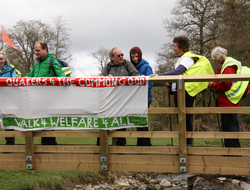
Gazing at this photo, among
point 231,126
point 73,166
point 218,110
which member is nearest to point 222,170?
point 231,126

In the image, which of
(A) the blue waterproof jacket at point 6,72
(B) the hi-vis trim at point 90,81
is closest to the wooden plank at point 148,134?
(B) the hi-vis trim at point 90,81

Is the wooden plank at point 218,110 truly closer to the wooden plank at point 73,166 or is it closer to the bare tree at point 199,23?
the wooden plank at point 73,166

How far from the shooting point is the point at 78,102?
4.17 meters

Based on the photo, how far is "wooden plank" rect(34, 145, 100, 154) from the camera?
14.2 ft

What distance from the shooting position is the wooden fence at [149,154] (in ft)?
13.2

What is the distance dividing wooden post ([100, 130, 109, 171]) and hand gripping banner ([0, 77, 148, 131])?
0.36 feet

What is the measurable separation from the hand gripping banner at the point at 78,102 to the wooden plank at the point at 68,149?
35cm

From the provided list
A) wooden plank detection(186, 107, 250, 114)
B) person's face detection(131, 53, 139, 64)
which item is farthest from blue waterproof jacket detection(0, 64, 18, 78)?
wooden plank detection(186, 107, 250, 114)

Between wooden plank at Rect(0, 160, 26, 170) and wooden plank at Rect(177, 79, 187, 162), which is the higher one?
wooden plank at Rect(177, 79, 187, 162)

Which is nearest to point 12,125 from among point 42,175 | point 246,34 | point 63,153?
point 63,153

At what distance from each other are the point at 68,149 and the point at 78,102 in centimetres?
80

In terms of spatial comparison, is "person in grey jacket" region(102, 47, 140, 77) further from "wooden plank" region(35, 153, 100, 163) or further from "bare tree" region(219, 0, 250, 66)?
"bare tree" region(219, 0, 250, 66)

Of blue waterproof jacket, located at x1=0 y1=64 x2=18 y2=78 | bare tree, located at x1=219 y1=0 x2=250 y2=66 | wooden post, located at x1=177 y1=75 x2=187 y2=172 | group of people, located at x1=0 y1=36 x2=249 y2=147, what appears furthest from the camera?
bare tree, located at x1=219 y1=0 x2=250 y2=66

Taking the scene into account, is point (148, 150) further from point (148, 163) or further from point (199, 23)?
point (199, 23)
